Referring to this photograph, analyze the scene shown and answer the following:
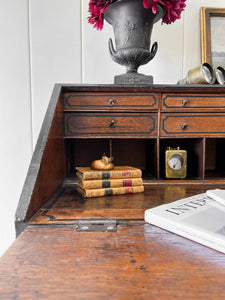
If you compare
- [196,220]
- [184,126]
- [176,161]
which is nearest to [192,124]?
[184,126]

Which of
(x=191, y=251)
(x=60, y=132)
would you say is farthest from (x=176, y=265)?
(x=60, y=132)

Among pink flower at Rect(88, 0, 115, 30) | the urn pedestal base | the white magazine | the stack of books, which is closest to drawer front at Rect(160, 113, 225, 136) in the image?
the urn pedestal base

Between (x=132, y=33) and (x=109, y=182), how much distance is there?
2.05ft

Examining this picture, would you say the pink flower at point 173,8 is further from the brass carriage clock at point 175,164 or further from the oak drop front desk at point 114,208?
the brass carriage clock at point 175,164

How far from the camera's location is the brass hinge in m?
0.51

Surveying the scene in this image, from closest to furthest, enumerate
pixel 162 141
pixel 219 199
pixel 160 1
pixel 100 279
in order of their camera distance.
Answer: pixel 100 279
pixel 219 199
pixel 160 1
pixel 162 141

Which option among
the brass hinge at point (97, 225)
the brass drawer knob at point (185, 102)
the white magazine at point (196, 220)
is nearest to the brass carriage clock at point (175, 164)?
the brass drawer knob at point (185, 102)

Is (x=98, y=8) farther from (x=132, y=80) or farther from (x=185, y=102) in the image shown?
(x=185, y=102)

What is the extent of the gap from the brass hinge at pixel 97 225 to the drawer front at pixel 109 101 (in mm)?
527

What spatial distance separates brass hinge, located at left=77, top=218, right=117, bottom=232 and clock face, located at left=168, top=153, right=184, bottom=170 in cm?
49

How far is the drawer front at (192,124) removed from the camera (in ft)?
3.17

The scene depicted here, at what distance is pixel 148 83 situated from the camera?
0.95m

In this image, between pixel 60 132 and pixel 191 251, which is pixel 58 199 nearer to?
pixel 60 132

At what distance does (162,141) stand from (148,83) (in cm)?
39
